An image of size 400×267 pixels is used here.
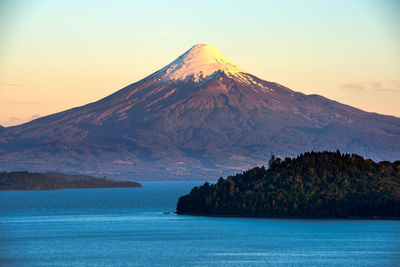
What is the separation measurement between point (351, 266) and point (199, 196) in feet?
208

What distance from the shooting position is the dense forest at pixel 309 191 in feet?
436

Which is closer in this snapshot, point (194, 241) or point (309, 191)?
point (194, 241)

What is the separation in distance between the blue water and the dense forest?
4604 mm

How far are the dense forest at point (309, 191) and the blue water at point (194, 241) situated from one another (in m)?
4.60

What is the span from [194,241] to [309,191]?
1366 inches

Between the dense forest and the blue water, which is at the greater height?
the dense forest

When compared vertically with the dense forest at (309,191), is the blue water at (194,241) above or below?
below

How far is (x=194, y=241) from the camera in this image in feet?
353

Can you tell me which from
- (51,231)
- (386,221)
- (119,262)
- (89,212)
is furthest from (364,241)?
(89,212)

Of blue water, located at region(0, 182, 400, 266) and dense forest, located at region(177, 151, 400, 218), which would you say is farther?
dense forest, located at region(177, 151, 400, 218)

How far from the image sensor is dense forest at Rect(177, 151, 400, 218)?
133 meters

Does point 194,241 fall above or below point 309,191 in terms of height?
below

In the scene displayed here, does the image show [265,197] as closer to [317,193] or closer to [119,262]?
[317,193]

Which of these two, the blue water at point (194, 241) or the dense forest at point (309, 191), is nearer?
the blue water at point (194, 241)
